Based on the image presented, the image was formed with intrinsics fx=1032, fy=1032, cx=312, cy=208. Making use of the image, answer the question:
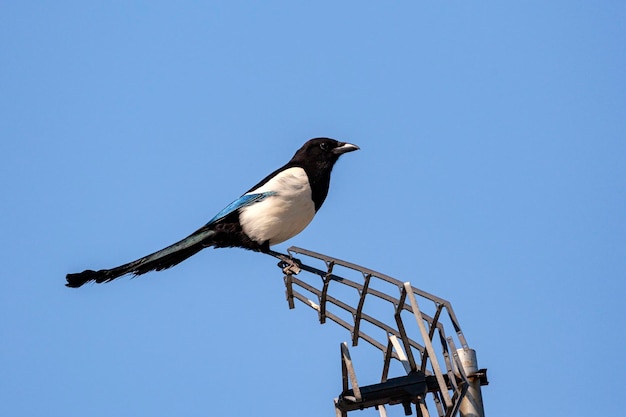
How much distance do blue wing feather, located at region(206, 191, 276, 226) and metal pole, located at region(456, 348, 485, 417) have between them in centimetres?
381

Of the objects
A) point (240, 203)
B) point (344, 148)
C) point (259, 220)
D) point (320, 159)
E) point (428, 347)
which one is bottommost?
point (428, 347)

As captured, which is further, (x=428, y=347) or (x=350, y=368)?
(x=350, y=368)

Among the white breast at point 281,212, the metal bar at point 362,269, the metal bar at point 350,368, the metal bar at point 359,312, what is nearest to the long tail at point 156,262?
the white breast at point 281,212

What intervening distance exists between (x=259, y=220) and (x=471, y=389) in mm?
3793

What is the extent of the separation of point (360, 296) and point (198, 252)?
3.26 m

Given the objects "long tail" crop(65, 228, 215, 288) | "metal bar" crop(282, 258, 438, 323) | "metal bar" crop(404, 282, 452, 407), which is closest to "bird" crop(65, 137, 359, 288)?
"long tail" crop(65, 228, 215, 288)

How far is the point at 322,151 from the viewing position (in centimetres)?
885

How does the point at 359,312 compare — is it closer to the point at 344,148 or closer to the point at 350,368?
the point at 350,368

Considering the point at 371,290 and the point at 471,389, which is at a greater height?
the point at 371,290

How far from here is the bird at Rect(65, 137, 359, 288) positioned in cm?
817

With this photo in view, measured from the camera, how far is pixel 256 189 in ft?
28.1

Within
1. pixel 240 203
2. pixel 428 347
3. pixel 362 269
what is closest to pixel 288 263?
pixel 240 203

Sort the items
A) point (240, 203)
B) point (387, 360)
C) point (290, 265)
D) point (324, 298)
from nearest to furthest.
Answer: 1. point (387, 360)
2. point (324, 298)
3. point (290, 265)
4. point (240, 203)

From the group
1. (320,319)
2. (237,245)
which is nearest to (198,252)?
(237,245)
